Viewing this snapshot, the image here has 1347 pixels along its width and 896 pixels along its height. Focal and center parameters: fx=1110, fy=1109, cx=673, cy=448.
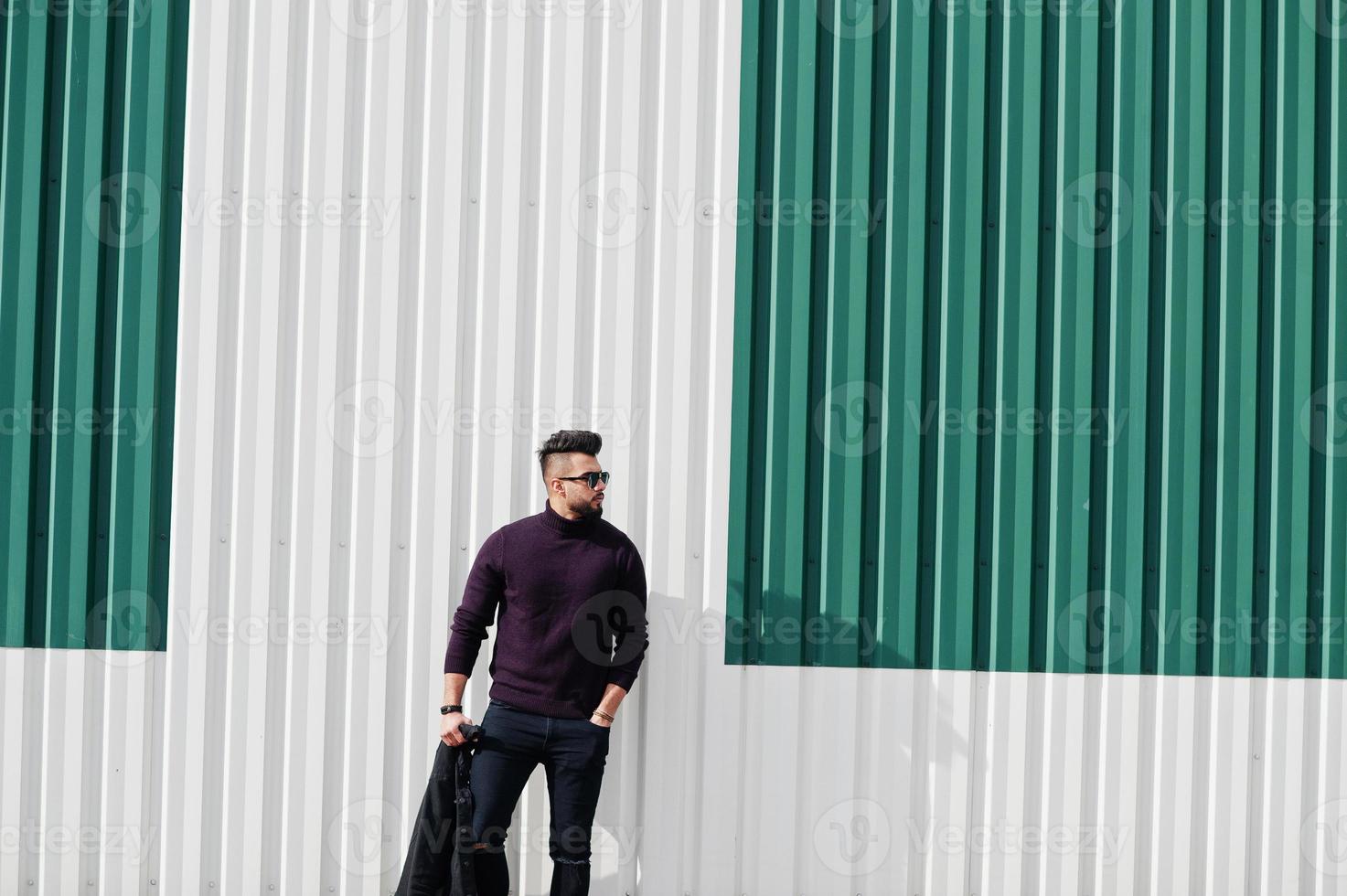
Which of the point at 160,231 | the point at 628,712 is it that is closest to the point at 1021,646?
the point at 628,712

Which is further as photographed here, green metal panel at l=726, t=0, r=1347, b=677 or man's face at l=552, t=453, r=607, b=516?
green metal panel at l=726, t=0, r=1347, b=677

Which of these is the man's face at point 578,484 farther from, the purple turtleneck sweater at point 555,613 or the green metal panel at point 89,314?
the green metal panel at point 89,314

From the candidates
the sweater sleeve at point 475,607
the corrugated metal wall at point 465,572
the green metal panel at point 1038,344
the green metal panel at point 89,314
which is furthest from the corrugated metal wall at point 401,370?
the sweater sleeve at point 475,607

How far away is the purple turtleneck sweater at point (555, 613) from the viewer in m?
4.23

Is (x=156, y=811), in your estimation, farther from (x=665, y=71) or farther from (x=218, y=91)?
(x=665, y=71)

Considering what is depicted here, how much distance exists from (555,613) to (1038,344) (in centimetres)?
239

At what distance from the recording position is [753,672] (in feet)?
15.6

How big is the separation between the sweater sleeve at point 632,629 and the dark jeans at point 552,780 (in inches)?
8.0

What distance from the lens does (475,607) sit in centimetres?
431

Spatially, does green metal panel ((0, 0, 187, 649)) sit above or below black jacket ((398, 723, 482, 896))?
above

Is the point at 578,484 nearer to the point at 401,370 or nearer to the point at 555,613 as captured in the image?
the point at 555,613

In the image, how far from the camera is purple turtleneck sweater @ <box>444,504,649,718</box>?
13.9 feet

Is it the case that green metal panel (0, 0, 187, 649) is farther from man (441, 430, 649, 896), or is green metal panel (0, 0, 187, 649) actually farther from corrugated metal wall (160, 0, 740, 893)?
man (441, 430, 649, 896)

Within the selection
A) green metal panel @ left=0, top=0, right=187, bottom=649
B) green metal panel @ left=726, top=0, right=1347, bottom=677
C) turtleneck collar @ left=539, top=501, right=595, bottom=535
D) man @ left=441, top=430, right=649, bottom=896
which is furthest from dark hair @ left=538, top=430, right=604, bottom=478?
green metal panel @ left=0, top=0, right=187, bottom=649
